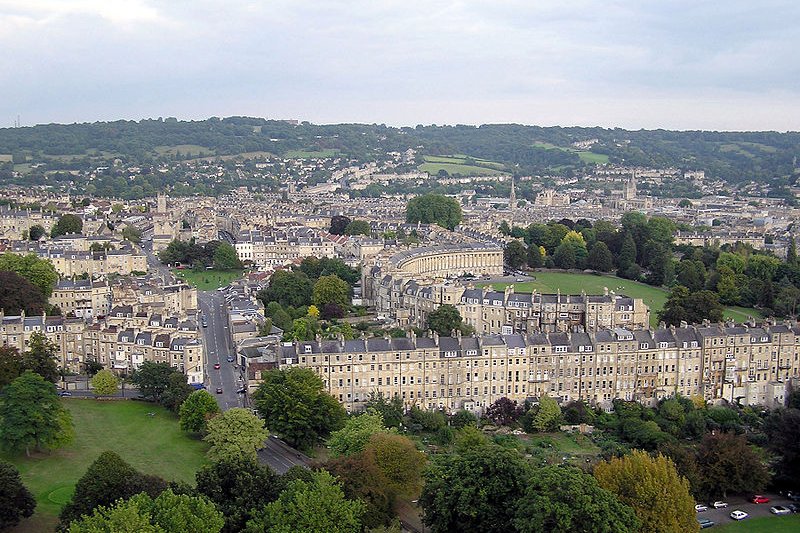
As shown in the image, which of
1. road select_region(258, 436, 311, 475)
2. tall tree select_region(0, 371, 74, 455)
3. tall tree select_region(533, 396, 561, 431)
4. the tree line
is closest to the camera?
tall tree select_region(0, 371, 74, 455)

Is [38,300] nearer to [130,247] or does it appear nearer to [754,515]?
[130,247]

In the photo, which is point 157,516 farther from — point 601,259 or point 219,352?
point 601,259

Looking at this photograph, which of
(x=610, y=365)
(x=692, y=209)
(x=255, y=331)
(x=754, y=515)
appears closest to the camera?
(x=754, y=515)

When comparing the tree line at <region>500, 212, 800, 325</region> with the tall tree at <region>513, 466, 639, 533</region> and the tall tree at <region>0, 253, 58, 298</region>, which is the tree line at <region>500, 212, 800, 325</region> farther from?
the tall tree at <region>0, 253, 58, 298</region>

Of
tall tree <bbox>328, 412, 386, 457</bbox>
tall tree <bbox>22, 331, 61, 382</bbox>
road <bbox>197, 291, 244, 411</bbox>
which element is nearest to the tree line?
road <bbox>197, 291, 244, 411</bbox>

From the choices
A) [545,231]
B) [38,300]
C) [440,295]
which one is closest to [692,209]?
[545,231]
